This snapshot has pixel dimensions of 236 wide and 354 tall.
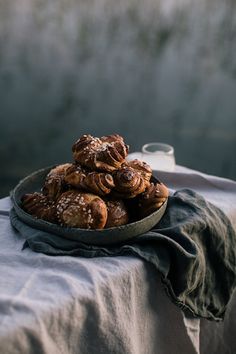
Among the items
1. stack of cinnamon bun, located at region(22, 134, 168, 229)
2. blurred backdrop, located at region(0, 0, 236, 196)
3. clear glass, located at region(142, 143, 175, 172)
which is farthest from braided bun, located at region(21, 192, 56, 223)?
blurred backdrop, located at region(0, 0, 236, 196)

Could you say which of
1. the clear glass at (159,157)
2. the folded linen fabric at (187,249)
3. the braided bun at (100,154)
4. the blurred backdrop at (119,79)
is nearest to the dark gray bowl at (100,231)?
the folded linen fabric at (187,249)

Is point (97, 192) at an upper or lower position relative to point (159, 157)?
upper

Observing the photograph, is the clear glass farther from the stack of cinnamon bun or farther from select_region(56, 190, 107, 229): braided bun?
select_region(56, 190, 107, 229): braided bun

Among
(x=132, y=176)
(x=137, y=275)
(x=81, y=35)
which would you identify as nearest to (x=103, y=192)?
(x=132, y=176)

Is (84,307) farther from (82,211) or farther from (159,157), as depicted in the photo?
(159,157)

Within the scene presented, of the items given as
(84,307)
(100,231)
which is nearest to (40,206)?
(100,231)

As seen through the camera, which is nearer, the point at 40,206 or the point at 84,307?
the point at 84,307
